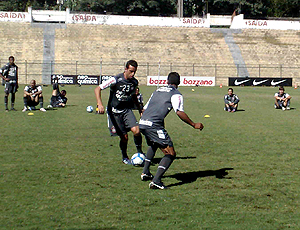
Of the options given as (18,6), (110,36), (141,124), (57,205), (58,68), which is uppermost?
(18,6)

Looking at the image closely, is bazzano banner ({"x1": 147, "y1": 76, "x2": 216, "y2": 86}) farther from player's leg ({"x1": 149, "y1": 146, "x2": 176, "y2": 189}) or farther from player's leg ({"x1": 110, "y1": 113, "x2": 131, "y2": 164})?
player's leg ({"x1": 149, "y1": 146, "x2": 176, "y2": 189})

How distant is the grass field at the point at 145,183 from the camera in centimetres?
590

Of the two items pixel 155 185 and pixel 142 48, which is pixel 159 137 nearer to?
pixel 155 185

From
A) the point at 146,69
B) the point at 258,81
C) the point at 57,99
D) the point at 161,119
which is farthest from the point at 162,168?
the point at 146,69

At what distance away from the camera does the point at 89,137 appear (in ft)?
43.7

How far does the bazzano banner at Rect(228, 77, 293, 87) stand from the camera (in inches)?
1983

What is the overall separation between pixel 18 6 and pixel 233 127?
84.9m

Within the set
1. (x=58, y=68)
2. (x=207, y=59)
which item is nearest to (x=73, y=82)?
(x=58, y=68)

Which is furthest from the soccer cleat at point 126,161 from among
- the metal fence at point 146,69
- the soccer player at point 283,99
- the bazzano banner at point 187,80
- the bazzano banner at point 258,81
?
the metal fence at point 146,69

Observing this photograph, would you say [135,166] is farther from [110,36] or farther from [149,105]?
[110,36]

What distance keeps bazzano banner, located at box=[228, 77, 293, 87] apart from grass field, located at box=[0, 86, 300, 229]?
36516mm

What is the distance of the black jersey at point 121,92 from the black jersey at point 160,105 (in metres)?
1.56

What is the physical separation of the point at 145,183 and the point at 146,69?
47697mm

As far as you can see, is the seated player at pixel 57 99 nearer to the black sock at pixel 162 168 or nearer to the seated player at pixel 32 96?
the seated player at pixel 32 96
